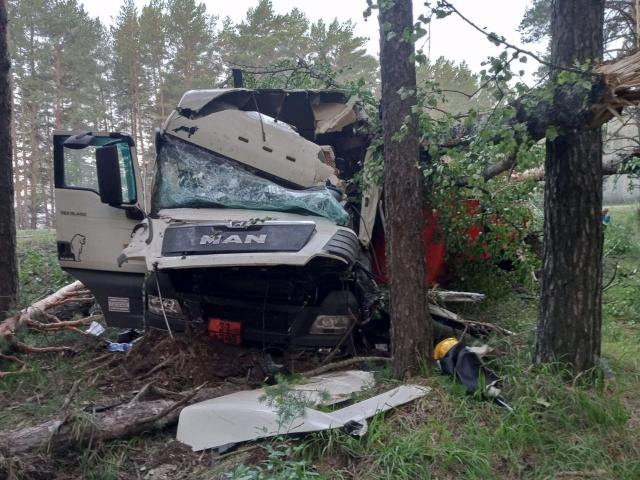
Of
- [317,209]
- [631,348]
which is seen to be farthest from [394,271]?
[631,348]

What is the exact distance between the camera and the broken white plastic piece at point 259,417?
320 cm

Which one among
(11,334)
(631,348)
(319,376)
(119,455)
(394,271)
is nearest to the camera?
(119,455)

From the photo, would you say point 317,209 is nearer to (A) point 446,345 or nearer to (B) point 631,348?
(A) point 446,345

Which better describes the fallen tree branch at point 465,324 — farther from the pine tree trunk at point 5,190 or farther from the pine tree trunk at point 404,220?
the pine tree trunk at point 5,190

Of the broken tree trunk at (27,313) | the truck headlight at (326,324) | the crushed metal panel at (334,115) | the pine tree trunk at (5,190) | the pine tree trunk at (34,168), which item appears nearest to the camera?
the truck headlight at (326,324)

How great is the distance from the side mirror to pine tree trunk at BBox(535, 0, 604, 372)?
3.62 metres

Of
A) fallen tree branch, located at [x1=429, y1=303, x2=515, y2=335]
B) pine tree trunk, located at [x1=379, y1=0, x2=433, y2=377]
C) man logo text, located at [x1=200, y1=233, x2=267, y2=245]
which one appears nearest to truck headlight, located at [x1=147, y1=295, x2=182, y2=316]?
man logo text, located at [x1=200, y1=233, x2=267, y2=245]

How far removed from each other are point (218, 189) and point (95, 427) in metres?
2.50

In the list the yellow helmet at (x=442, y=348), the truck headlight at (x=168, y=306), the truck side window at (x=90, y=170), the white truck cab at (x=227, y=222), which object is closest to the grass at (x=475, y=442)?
the yellow helmet at (x=442, y=348)

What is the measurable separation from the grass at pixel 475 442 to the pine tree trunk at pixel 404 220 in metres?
0.25

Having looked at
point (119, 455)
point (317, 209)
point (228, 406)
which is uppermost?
point (317, 209)

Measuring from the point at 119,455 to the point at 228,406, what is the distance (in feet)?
2.31

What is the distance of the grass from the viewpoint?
2900 millimetres

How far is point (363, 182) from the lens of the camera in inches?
214
